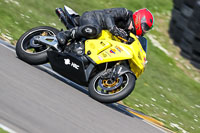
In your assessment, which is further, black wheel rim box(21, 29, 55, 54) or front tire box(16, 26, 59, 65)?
black wheel rim box(21, 29, 55, 54)

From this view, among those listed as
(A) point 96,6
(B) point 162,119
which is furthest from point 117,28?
(A) point 96,6

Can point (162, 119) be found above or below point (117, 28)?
below

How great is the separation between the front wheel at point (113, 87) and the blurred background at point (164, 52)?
1469 mm

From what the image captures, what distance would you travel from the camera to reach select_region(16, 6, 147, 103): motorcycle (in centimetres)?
656

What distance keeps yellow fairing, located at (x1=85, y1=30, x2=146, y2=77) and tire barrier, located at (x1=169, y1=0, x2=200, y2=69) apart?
278 inches

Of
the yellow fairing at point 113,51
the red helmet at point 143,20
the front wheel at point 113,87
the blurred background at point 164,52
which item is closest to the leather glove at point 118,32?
the yellow fairing at point 113,51

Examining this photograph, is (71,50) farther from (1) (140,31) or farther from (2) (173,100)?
(2) (173,100)

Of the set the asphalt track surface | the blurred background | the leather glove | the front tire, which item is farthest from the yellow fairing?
the blurred background

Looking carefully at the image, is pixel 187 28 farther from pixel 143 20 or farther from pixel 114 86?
pixel 114 86

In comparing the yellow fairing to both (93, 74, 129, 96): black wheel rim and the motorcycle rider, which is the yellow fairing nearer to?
the motorcycle rider

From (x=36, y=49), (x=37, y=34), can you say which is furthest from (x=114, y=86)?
(x=37, y=34)

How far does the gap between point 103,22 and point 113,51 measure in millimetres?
734

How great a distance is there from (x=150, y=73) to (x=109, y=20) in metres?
5.45

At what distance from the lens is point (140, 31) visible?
7191 millimetres
